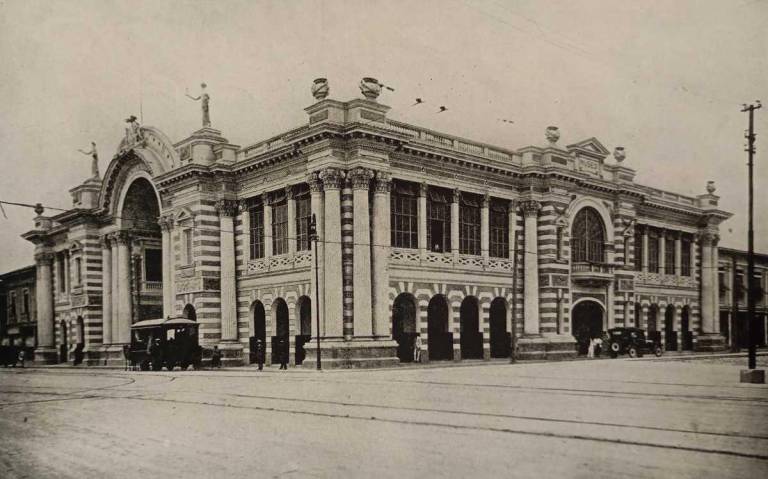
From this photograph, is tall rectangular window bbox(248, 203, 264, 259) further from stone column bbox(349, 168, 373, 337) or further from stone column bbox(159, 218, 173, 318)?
stone column bbox(349, 168, 373, 337)

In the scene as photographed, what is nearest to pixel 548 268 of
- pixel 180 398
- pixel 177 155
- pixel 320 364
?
pixel 320 364

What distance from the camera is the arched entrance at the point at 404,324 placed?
34.5 metres

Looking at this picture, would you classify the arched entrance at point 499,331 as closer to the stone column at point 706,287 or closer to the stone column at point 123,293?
the stone column at point 706,287

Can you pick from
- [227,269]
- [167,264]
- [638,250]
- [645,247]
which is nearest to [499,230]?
[638,250]

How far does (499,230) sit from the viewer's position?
38812mm

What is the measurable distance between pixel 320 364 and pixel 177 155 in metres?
15.1

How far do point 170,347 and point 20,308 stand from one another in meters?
34.3

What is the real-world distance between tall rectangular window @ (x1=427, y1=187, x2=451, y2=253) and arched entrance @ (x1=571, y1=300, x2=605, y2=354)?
1062cm

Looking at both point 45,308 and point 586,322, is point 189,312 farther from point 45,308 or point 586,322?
point 586,322

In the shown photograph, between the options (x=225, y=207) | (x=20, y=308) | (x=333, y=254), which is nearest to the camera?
(x=333, y=254)

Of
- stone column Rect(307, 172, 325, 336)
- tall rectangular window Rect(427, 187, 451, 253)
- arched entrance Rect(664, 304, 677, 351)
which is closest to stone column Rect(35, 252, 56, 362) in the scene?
stone column Rect(307, 172, 325, 336)

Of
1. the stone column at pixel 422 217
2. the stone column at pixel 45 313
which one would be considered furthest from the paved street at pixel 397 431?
the stone column at pixel 45 313

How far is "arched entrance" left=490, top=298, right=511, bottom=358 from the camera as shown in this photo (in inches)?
1529

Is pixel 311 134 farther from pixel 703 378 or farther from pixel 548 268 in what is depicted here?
pixel 703 378
